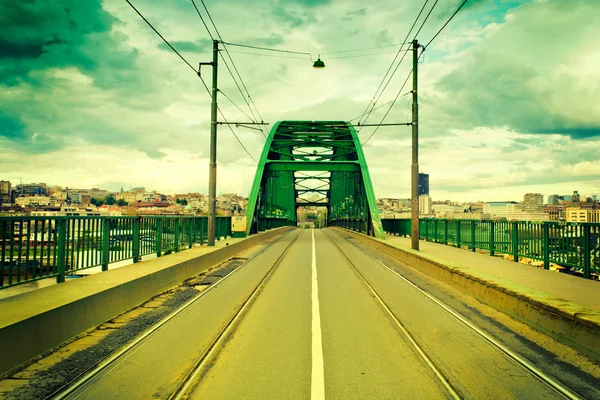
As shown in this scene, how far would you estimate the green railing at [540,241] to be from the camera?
385 inches

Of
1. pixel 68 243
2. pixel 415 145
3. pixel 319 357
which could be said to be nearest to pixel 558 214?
pixel 415 145

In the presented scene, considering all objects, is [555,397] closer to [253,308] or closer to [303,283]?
[253,308]

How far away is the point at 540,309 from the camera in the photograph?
22.2 feet

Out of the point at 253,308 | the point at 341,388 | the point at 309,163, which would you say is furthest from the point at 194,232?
the point at 309,163

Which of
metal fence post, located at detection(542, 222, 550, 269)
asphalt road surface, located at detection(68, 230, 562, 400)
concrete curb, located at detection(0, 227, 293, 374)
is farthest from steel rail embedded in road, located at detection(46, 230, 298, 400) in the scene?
metal fence post, located at detection(542, 222, 550, 269)

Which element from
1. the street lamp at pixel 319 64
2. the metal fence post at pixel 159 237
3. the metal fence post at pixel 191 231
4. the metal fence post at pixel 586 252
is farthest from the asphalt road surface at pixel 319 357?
the street lamp at pixel 319 64

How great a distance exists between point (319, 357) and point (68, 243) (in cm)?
511

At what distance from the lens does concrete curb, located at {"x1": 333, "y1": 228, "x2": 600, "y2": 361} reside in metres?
5.61

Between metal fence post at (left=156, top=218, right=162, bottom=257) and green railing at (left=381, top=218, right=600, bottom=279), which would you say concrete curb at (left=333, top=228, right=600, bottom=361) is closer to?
green railing at (left=381, top=218, right=600, bottom=279)

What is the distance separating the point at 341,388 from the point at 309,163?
35.5 m

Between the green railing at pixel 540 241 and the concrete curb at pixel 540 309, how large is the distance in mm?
2297

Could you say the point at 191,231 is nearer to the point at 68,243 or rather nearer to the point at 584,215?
the point at 68,243

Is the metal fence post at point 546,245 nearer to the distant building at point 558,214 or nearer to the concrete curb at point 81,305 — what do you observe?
the distant building at point 558,214

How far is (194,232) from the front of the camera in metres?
18.3
